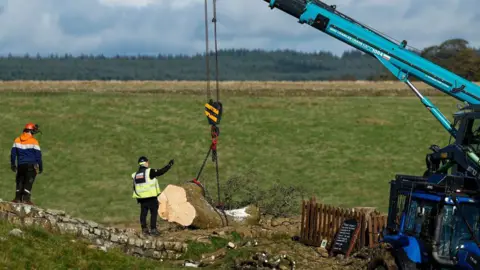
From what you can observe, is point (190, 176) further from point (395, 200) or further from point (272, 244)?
point (395, 200)

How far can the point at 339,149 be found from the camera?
38406 mm

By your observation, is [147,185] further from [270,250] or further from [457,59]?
[457,59]

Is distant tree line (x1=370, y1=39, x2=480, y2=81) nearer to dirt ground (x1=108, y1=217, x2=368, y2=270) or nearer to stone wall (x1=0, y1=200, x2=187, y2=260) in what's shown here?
dirt ground (x1=108, y1=217, x2=368, y2=270)

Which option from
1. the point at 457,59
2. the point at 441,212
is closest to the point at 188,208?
the point at 441,212

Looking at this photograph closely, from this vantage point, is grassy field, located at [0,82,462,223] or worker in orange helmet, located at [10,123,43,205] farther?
grassy field, located at [0,82,462,223]

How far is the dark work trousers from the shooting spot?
771 inches

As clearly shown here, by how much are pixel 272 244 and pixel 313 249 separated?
4.75 feet

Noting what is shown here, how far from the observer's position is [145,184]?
19.9 m

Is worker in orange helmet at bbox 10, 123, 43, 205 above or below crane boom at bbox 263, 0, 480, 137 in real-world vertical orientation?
below

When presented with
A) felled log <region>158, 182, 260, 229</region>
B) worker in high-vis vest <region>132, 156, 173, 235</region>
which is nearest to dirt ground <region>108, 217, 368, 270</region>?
felled log <region>158, 182, 260, 229</region>

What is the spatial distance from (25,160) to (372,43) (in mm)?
9061

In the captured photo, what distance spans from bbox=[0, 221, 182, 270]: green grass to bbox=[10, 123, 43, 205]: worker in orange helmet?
343 centimetres

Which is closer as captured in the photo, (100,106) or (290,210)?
(290,210)

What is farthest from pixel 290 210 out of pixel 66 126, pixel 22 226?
pixel 66 126
